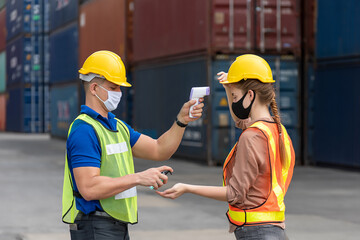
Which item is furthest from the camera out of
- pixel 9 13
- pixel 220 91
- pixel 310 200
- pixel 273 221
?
pixel 9 13

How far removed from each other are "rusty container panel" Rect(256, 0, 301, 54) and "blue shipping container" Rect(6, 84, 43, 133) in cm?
2832

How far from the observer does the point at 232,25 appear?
18141 millimetres

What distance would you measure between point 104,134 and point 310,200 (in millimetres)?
8986

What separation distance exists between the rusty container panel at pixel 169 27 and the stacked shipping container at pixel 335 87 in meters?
2.94

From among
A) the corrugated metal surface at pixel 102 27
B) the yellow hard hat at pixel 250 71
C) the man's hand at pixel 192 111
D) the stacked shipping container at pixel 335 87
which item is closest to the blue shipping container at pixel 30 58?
the corrugated metal surface at pixel 102 27

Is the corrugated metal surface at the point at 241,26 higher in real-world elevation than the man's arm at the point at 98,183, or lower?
higher

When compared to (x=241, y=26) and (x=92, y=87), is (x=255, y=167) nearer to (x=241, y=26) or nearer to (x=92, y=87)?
(x=92, y=87)

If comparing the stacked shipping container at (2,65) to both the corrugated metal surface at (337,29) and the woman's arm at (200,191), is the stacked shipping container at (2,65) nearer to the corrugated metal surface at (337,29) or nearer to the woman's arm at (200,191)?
the corrugated metal surface at (337,29)

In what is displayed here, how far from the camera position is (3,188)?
45.2 feet

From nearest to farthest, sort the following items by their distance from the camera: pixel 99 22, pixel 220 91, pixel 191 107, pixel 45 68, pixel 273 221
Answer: pixel 273 221
pixel 191 107
pixel 220 91
pixel 99 22
pixel 45 68

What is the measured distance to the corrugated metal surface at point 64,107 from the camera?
32438mm

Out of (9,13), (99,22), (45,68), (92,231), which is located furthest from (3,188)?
(9,13)

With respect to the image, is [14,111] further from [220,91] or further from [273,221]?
[273,221]

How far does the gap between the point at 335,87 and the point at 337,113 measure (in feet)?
2.08
